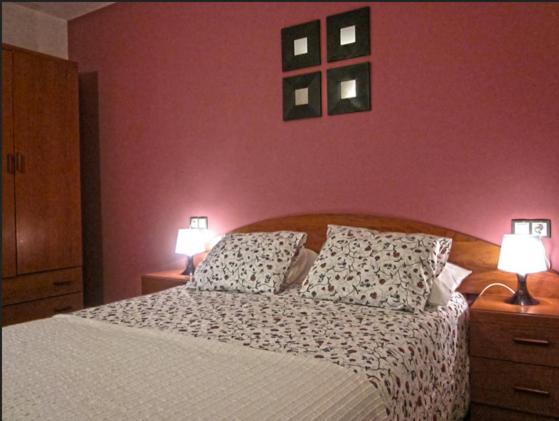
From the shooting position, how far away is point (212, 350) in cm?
143

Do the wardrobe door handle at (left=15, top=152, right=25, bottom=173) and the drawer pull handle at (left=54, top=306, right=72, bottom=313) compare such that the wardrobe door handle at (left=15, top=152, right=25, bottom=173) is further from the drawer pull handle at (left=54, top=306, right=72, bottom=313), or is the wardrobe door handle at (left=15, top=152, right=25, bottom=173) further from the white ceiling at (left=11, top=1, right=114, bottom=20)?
the white ceiling at (left=11, top=1, right=114, bottom=20)

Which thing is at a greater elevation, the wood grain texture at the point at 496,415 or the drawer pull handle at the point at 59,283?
the drawer pull handle at the point at 59,283

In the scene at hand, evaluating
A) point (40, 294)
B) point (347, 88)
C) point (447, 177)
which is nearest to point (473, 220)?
point (447, 177)

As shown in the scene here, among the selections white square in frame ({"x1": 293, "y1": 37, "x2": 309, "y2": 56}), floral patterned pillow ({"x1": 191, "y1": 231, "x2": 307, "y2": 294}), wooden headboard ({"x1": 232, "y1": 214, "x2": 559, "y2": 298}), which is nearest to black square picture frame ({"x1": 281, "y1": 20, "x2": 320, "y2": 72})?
white square in frame ({"x1": 293, "y1": 37, "x2": 309, "y2": 56})

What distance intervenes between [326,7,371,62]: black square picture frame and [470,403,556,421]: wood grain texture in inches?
70.2

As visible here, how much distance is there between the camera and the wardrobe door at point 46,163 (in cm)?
308

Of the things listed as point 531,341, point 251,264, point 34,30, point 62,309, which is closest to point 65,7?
point 34,30

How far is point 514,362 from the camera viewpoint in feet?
5.88

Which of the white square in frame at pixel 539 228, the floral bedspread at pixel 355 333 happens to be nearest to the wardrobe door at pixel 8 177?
the floral bedspread at pixel 355 333

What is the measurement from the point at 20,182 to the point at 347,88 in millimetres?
2186

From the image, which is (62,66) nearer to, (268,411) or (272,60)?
(272,60)

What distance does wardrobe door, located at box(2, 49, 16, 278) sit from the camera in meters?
2.98

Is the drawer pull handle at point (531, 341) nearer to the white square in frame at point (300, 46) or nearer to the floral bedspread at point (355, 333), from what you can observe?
the floral bedspread at point (355, 333)

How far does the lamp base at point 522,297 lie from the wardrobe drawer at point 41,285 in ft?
9.29
